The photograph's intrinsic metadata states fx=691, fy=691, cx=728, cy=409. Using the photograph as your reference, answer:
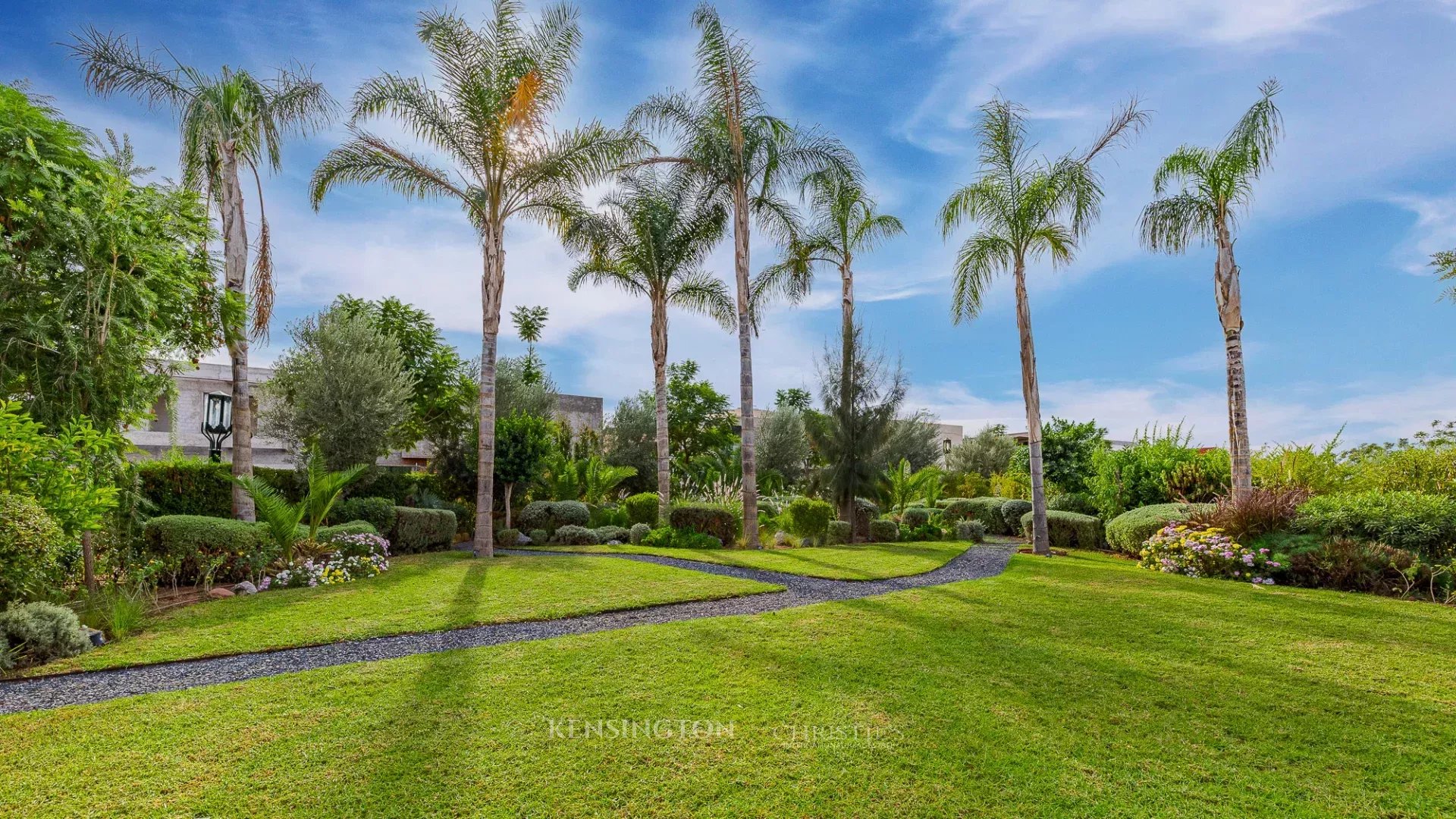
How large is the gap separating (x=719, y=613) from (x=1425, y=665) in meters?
5.57

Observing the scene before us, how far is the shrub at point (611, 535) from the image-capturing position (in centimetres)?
1568

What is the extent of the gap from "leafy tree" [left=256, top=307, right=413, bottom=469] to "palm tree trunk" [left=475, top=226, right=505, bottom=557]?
14.1 feet

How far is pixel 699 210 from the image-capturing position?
17.1 m

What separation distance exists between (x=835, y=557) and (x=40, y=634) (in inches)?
379

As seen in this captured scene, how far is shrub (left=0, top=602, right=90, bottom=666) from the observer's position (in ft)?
17.7

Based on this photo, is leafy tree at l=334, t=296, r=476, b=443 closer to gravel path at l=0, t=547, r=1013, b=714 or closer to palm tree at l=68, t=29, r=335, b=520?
palm tree at l=68, t=29, r=335, b=520

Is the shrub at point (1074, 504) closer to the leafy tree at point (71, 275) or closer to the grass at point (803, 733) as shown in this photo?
the grass at point (803, 733)

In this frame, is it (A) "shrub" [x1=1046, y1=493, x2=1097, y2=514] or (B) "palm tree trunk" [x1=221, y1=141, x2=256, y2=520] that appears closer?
(B) "palm tree trunk" [x1=221, y1=141, x2=256, y2=520]

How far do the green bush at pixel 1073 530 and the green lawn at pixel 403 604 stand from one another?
1002 cm

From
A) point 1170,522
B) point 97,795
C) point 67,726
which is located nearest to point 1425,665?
point 1170,522

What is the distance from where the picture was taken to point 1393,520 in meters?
8.99

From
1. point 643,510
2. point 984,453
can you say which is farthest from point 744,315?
point 984,453

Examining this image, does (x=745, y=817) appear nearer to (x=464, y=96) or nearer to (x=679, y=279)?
(x=464, y=96)

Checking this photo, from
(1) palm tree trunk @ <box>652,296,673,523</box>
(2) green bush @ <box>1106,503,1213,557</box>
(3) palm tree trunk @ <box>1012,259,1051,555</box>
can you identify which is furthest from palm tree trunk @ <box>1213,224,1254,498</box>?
(1) palm tree trunk @ <box>652,296,673,523</box>
